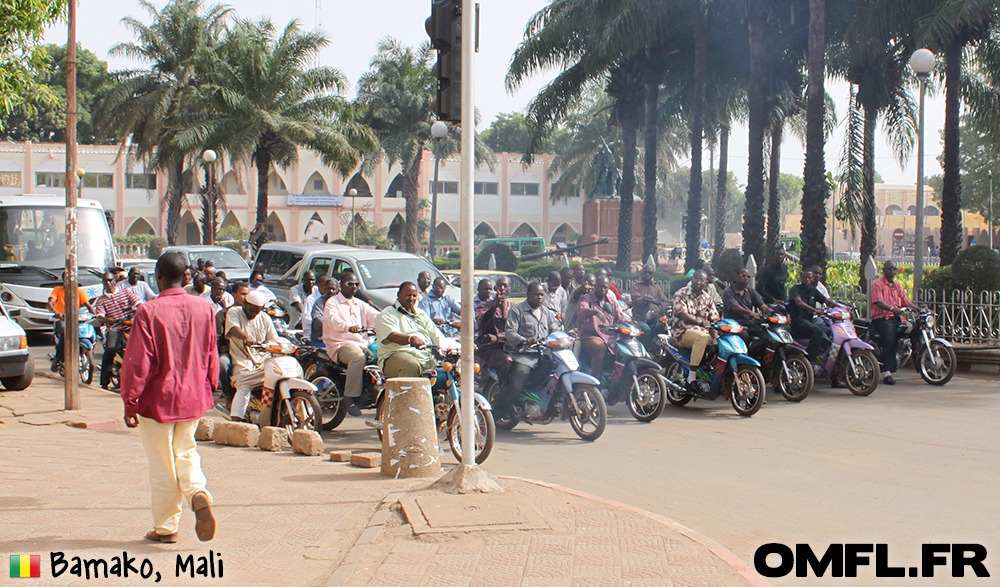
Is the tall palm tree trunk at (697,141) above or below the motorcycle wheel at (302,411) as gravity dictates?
above

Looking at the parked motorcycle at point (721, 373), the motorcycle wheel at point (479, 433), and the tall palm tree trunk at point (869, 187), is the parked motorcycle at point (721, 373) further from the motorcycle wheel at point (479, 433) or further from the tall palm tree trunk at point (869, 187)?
the tall palm tree trunk at point (869, 187)

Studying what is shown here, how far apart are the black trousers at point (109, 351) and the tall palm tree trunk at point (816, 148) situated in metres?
12.3

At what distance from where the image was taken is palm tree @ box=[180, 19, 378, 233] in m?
29.2

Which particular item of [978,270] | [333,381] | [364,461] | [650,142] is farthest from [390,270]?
[650,142]

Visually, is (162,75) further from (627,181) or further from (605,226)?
(605,226)

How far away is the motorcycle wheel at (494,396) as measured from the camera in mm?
9414

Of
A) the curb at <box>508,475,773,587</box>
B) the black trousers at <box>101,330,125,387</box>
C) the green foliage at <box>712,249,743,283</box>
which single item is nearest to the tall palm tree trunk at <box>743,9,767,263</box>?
the green foliage at <box>712,249,743,283</box>

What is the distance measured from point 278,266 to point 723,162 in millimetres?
23759

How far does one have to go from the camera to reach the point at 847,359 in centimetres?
1180

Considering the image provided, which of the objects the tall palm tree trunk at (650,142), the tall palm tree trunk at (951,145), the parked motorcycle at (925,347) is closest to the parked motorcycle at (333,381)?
the parked motorcycle at (925,347)

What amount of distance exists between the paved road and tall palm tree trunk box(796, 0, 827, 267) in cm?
Result: 594

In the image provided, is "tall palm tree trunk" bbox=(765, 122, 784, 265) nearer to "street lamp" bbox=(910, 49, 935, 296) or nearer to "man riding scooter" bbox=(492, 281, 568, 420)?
"street lamp" bbox=(910, 49, 935, 296)

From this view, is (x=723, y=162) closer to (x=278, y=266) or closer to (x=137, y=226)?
(x=278, y=266)

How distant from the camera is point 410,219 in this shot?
42.5m
